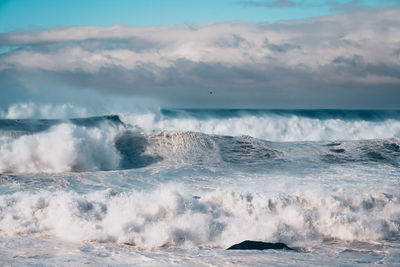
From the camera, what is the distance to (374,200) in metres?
9.88

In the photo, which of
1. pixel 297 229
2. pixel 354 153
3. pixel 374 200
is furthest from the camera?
pixel 354 153

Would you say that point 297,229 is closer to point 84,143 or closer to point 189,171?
point 189,171

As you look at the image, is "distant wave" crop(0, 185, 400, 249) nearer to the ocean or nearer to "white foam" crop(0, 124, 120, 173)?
the ocean

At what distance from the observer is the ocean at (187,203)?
711 cm

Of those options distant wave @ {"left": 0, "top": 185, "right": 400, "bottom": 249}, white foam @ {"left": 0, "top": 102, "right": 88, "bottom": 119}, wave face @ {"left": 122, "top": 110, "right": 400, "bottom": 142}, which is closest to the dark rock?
distant wave @ {"left": 0, "top": 185, "right": 400, "bottom": 249}

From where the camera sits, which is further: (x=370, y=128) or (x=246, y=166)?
(x=370, y=128)

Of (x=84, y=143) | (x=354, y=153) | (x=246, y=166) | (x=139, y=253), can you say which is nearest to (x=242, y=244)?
(x=139, y=253)

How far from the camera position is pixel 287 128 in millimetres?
32156

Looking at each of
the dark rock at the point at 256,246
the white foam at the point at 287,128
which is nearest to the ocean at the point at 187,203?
the dark rock at the point at 256,246

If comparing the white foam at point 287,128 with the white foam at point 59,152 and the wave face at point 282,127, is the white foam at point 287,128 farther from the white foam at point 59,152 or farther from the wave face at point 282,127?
the white foam at point 59,152

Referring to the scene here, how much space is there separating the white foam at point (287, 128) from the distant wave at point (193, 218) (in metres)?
20.0

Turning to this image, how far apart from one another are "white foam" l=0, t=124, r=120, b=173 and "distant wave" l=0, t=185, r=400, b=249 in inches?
213

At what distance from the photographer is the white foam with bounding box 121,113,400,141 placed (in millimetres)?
31202

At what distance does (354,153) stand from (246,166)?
5.01m
